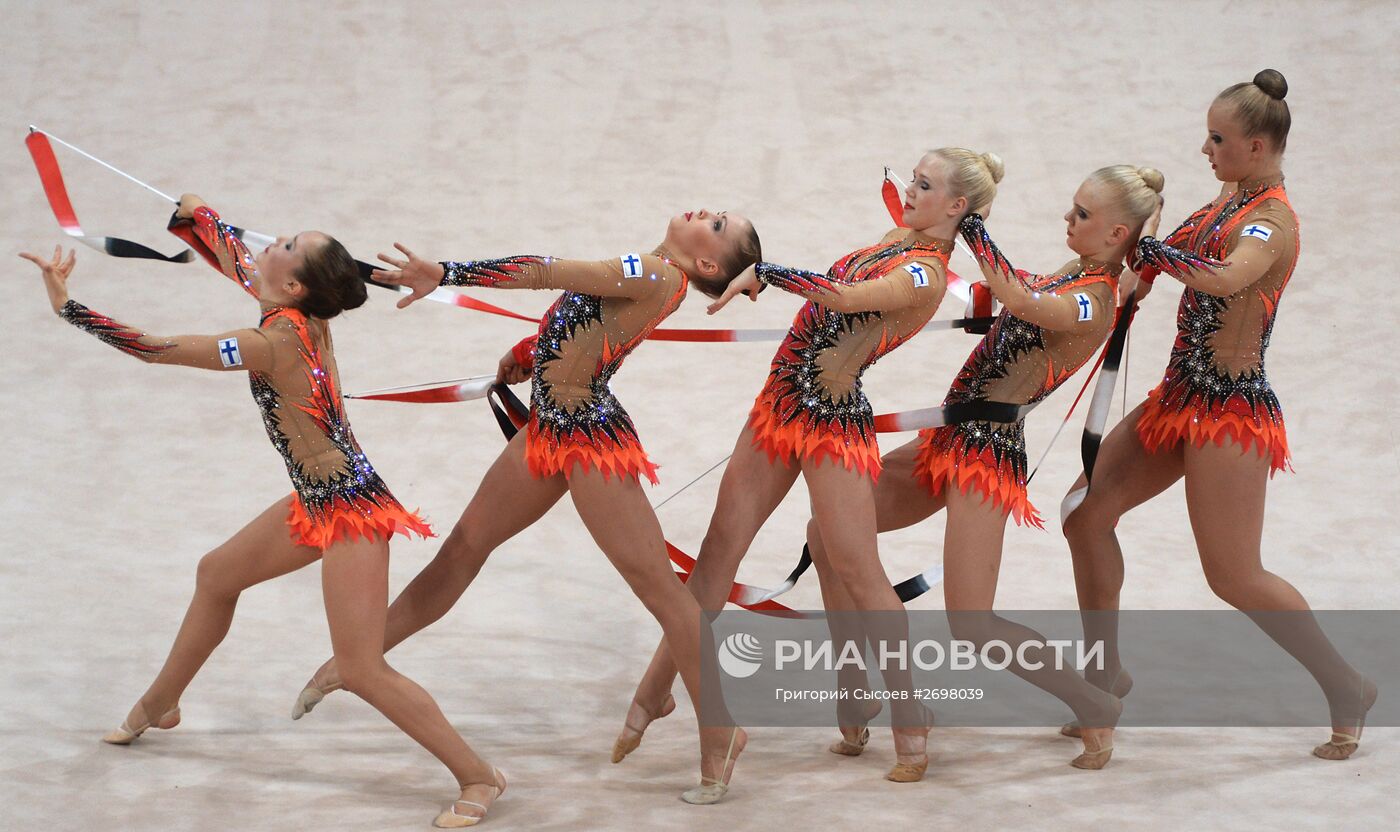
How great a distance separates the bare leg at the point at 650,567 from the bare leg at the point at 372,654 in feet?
1.95

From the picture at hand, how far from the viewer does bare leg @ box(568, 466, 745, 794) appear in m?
4.09

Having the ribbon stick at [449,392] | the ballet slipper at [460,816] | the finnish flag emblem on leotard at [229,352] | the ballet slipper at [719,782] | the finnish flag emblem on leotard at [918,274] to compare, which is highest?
the finnish flag emblem on leotard at [918,274]

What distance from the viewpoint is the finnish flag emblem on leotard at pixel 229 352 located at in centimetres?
373

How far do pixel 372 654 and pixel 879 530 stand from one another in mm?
1582

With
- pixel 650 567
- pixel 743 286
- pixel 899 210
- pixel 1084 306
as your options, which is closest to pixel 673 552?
pixel 650 567

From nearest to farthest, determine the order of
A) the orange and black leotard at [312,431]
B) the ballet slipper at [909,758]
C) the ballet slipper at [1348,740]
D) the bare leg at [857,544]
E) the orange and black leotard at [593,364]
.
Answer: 1. the orange and black leotard at [312,431]
2. the orange and black leotard at [593,364]
3. the bare leg at [857,544]
4. the ballet slipper at [909,758]
5. the ballet slipper at [1348,740]

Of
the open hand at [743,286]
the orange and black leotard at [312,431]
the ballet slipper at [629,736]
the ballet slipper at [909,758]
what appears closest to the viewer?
the orange and black leotard at [312,431]

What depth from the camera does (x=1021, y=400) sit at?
4324 mm

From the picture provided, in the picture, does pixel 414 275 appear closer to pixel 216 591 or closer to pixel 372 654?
pixel 372 654

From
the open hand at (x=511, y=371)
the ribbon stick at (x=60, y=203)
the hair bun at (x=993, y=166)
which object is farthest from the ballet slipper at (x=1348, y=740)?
the ribbon stick at (x=60, y=203)

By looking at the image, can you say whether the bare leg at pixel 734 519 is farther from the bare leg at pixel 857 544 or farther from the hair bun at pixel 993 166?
the hair bun at pixel 993 166

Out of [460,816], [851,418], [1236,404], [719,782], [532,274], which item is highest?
[532,274]

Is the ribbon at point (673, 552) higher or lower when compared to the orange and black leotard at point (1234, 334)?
lower

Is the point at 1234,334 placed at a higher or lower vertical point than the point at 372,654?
higher
